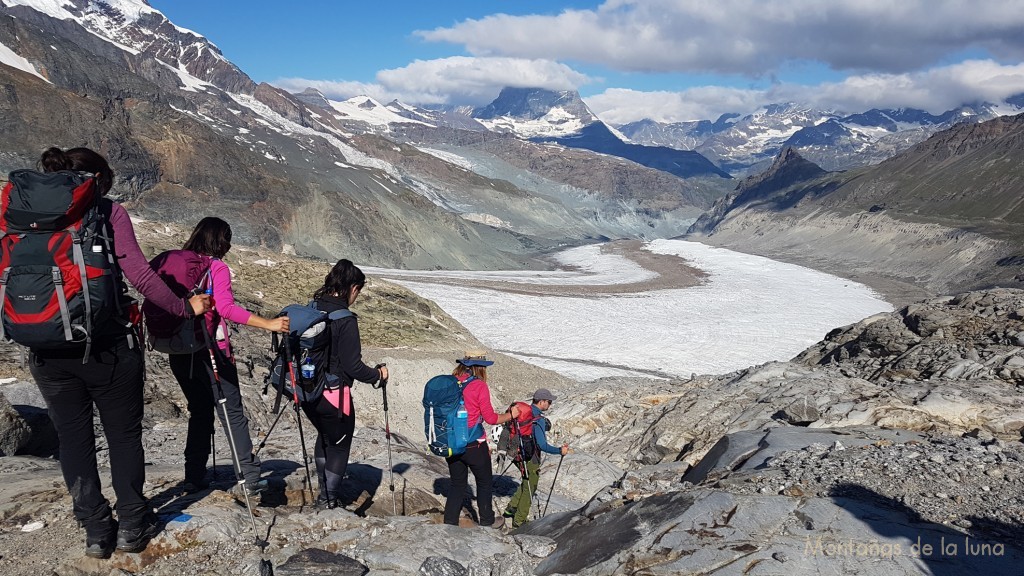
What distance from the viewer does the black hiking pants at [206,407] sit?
511cm

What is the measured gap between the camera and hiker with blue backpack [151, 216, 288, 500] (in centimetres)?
488

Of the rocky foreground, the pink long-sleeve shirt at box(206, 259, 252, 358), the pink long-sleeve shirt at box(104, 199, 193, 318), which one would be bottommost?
the rocky foreground

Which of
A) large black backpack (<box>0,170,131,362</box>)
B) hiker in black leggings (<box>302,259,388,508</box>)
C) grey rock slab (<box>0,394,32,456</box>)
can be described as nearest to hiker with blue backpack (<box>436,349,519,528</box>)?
hiker in black leggings (<box>302,259,388,508</box>)

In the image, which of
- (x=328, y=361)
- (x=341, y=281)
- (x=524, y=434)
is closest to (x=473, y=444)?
(x=524, y=434)

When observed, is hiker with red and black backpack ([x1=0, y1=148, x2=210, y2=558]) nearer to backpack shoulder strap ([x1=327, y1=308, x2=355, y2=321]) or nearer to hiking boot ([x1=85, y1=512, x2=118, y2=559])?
hiking boot ([x1=85, y1=512, x2=118, y2=559])

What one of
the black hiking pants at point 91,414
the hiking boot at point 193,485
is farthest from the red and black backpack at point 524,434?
the black hiking pants at point 91,414

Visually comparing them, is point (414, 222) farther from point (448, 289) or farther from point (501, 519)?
point (501, 519)

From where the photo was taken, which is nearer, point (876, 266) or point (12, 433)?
point (12, 433)

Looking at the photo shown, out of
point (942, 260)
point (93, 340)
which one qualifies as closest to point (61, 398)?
point (93, 340)

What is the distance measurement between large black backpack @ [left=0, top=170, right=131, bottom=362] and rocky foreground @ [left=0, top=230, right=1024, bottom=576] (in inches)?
63.4

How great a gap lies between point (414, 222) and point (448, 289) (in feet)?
103

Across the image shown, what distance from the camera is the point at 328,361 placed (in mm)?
5195

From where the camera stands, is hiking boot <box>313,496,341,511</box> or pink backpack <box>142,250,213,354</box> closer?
pink backpack <box>142,250,213,354</box>

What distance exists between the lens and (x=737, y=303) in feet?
192
